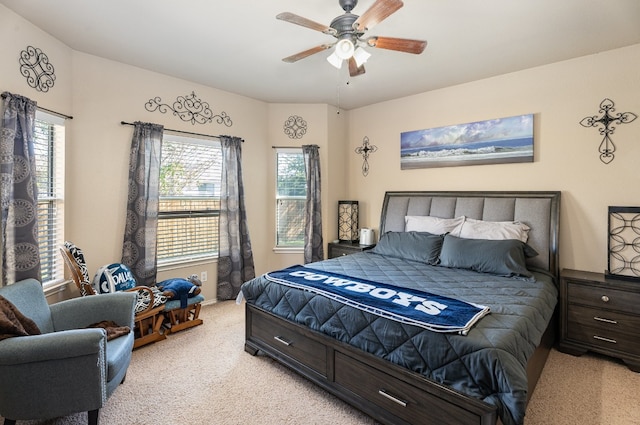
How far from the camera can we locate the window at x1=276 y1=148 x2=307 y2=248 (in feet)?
15.2

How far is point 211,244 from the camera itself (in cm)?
412

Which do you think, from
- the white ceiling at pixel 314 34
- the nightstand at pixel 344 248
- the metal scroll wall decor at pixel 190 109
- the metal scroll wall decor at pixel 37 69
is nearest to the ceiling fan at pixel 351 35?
the white ceiling at pixel 314 34

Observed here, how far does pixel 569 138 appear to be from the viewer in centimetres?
309

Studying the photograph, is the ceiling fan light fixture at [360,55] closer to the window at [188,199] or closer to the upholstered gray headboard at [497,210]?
the upholstered gray headboard at [497,210]

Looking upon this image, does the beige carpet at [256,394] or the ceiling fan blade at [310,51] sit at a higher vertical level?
the ceiling fan blade at [310,51]

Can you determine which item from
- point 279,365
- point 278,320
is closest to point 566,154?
point 278,320

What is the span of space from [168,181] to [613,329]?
183 inches

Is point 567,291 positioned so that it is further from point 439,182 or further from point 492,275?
point 439,182

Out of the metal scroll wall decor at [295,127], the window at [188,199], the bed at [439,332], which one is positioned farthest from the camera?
the metal scroll wall decor at [295,127]

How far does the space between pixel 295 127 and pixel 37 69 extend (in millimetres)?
2837

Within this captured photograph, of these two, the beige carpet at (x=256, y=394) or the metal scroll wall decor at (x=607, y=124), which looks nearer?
the beige carpet at (x=256, y=394)

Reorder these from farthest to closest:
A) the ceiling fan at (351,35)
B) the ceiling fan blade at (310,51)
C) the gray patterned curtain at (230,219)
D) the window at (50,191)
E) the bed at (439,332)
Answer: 1. the gray patterned curtain at (230,219)
2. the window at (50,191)
3. the ceiling fan blade at (310,51)
4. the ceiling fan at (351,35)
5. the bed at (439,332)

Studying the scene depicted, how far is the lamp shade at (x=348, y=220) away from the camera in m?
4.65

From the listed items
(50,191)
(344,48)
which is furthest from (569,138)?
(50,191)
